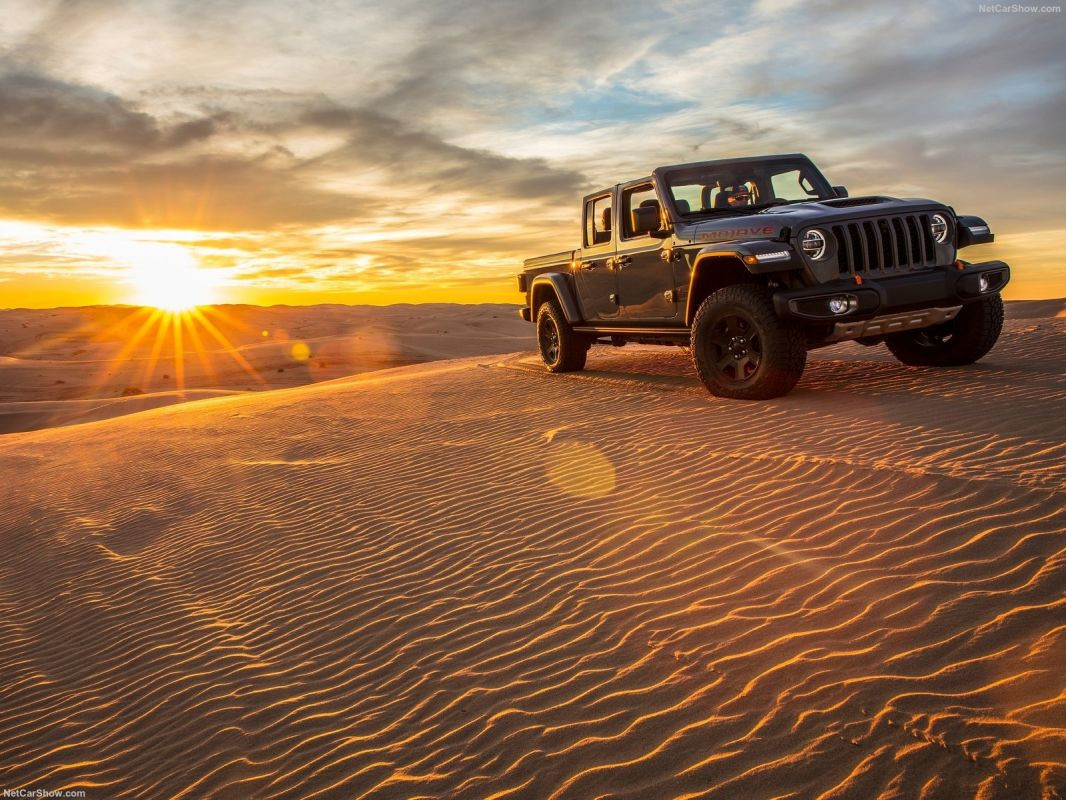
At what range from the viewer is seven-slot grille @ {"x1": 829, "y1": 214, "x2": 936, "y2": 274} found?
7.41m

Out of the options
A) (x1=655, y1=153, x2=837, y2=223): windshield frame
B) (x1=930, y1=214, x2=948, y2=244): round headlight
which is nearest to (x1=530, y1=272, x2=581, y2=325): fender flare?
(x1=655, y1=153, x2=837, y2=223): windshield frame

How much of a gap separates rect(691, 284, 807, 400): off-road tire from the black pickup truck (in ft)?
0.04

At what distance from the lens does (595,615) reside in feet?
14.0

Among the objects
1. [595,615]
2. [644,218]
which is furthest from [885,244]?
[595,615]

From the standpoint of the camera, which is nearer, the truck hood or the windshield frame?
the truck hood

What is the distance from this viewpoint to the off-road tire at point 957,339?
27.6ft

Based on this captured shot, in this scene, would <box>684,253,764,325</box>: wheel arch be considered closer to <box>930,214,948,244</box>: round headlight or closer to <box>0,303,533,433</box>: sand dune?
<box>930,214,948,244</box>: round headlight

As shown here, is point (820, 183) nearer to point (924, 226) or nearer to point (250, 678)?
point (924, 226)

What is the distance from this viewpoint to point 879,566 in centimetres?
420

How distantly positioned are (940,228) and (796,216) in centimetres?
157

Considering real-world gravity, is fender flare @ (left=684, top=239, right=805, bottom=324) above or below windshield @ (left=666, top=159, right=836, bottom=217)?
below

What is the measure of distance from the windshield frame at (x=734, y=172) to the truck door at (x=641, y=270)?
195 millimetres

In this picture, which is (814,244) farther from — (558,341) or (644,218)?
(558,341)

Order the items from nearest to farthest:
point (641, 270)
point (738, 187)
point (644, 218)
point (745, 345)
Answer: point (644, 218), point (745, 345), point (738, 187), point (641, 270)
